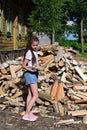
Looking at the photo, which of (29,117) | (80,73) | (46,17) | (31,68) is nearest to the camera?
(31,68)

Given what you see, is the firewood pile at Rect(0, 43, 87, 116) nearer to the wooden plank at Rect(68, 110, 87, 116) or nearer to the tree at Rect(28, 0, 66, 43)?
the wooden plank at Rect(68, 110, 87, 116)

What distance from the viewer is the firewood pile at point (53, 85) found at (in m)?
8.32

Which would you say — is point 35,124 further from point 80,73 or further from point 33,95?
point 80,73

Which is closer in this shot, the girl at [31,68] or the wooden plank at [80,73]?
the girl at [31,68]

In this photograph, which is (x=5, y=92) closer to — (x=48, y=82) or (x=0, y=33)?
(x=48, y=82)

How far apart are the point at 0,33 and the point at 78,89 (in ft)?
29.6

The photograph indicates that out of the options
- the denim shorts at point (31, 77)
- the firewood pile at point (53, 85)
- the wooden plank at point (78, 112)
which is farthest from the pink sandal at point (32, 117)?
the wooden plank at point (78, 112)

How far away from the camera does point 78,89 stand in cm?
939

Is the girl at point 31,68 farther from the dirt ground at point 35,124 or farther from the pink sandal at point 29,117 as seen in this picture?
the dirt ground at point 35,124

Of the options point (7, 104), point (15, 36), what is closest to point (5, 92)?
point (7, 104)

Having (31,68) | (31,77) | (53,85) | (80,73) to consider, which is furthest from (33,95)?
(80,73)

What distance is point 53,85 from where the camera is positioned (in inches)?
350

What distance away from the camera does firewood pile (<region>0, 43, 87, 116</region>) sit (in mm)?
8320

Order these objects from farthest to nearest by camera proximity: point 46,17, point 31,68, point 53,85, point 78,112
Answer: point 46,17 < point 53,85 < point 78,112 < point 31,68
